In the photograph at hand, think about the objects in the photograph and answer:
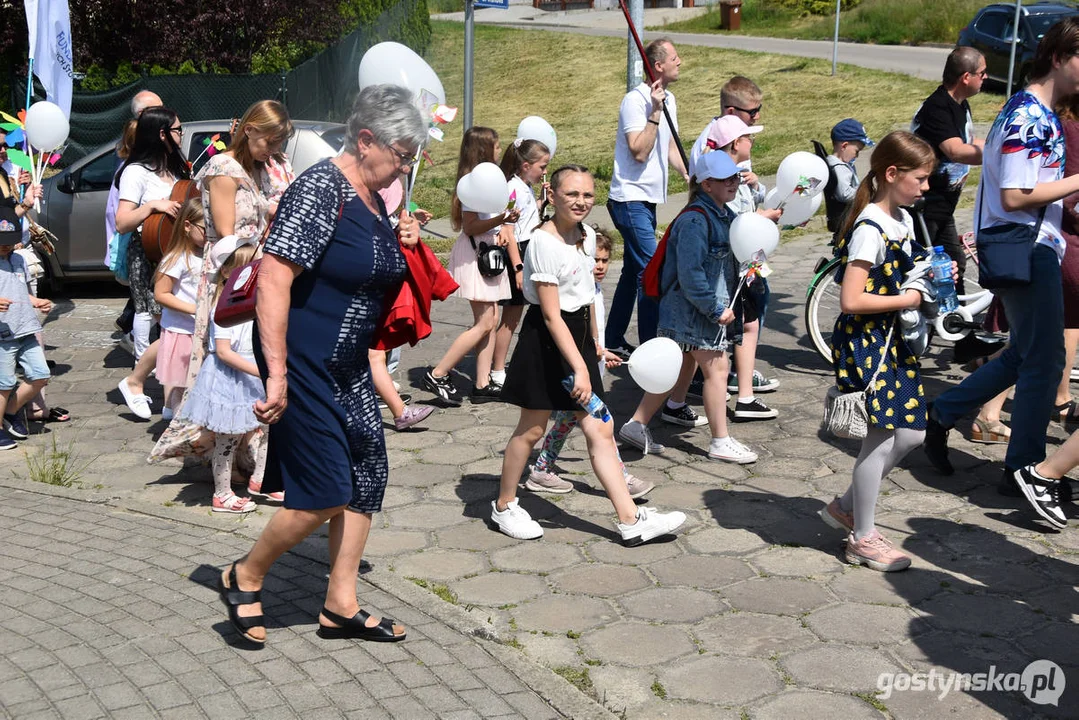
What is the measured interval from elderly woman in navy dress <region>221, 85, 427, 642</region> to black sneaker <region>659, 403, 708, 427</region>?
10.0 feet

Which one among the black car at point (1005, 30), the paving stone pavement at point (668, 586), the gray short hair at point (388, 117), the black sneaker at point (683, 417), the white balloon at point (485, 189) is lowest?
the paving stone pavement at point (668, 586)

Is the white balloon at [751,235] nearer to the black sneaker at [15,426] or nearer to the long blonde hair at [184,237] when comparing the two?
the long blonde hair at [184,237]

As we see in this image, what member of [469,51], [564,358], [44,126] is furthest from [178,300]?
[469,51]

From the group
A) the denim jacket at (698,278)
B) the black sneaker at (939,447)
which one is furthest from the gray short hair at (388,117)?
the black sneaker at (939,447)

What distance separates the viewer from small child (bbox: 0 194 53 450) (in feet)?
22.1

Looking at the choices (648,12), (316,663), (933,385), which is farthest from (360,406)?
(648,12)

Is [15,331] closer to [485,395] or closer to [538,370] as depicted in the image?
[485,395]

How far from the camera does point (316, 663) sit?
4184mm

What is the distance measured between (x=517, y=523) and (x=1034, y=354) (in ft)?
8.15

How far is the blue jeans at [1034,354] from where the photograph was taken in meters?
5.41

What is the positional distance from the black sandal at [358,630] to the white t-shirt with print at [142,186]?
395cm

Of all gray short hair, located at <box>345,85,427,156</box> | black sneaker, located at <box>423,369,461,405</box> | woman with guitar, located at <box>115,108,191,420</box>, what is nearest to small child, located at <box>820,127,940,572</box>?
gray short hair, located at <box>345,85,427,156</box>

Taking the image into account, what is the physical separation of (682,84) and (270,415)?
1002 inches

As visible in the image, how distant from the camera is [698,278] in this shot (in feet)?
19.7
